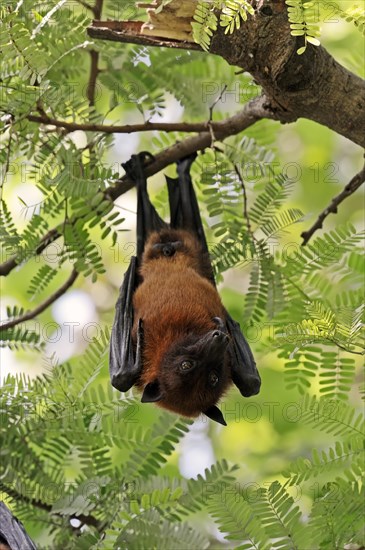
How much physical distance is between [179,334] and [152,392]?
40 centimetres

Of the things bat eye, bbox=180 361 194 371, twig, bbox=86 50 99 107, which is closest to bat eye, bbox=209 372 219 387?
bat eye, bbox=180 361 194 371

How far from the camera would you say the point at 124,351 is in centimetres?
520

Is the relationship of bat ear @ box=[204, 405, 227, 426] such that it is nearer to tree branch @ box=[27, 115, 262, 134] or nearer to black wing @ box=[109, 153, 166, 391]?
black wing @ box=[109, 153, 166, 391]

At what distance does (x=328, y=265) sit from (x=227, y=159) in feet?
3.31

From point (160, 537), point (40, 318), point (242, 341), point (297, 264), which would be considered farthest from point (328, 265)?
point (40, 318)

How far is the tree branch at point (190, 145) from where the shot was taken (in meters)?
5.19

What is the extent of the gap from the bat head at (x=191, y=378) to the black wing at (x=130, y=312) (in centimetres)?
16

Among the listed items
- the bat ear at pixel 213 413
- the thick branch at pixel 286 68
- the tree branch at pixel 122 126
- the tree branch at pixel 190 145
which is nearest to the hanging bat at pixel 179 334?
the bat ear at pixel 213 413

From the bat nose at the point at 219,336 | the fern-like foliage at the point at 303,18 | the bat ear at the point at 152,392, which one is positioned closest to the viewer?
the fern-like foliage at the point at 303,18

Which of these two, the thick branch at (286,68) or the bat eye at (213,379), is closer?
the thick branch at (286,68)

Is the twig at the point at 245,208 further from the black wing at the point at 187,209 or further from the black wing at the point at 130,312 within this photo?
the black wing at the point at 130,312

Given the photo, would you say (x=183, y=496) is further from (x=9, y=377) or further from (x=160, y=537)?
(x=9, y=377)

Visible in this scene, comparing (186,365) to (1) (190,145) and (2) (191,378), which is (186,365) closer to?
(2) (191,378)

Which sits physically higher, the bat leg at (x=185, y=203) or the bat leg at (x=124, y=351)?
the bat leg at (x=185, y=203)
